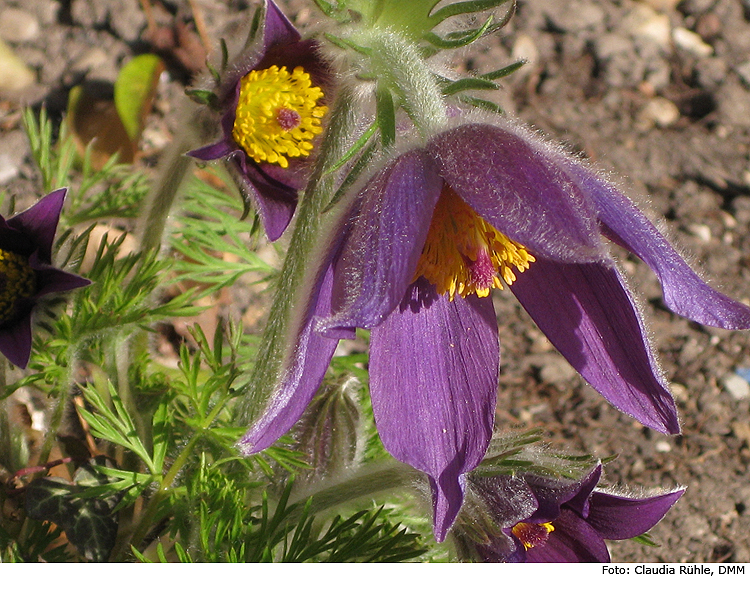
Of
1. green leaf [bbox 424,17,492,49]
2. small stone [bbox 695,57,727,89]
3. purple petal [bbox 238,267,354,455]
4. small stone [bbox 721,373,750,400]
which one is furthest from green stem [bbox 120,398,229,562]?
small stone [bbox 695,57,727,89]

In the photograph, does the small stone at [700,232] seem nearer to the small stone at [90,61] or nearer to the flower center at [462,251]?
the flower center at [462,251]

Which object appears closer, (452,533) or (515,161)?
(515,161)

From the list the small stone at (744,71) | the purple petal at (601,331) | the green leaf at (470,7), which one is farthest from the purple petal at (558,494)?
the small stone at (744,71)

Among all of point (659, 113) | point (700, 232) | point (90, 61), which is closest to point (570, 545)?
point (700, 232)

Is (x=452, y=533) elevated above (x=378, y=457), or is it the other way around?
(x=452, y=533)

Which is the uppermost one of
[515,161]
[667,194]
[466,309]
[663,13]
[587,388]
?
[515,161]

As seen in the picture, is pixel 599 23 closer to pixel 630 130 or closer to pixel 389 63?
pixel 630 130
